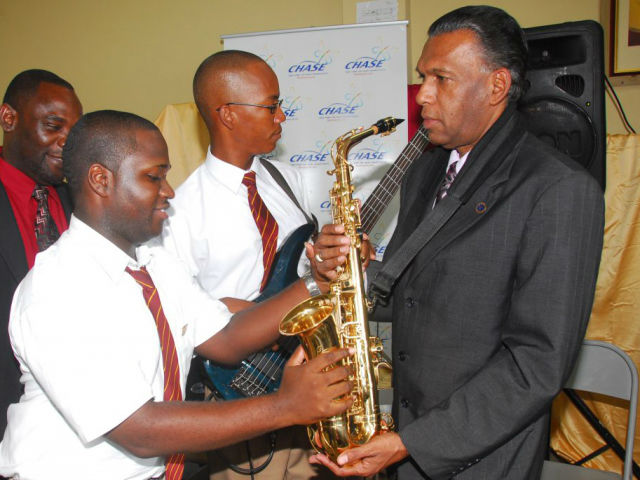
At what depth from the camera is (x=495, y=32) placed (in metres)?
1.93

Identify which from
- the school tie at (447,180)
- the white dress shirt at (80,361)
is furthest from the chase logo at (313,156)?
the white dress shirt at (80,361)

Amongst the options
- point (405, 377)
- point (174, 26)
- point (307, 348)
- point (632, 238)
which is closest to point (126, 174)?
point (307, 348)

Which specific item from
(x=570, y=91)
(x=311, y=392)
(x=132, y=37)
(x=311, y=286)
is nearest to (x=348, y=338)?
(x=311, y=286)

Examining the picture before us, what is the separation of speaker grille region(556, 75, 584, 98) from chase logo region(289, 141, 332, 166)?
2.12 m

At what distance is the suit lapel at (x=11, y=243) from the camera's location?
7.91 ft

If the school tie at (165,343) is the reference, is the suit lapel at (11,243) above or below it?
above

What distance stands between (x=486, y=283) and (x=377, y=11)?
383cm

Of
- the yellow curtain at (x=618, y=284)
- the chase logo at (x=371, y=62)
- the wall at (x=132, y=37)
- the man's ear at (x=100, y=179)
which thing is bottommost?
the yellow curtain at (x=618, y=284)

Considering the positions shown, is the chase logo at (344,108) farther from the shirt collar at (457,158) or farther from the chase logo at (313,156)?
the shirt collar at (457,158)

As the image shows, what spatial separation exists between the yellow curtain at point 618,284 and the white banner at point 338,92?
5.37 ft

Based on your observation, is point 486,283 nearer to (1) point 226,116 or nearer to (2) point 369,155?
(1) point 226,116

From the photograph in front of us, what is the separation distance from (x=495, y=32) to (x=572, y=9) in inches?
136

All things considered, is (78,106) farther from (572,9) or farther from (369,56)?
(572,9)

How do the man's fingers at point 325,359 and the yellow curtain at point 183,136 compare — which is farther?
the yellow curtain at point 183,136
